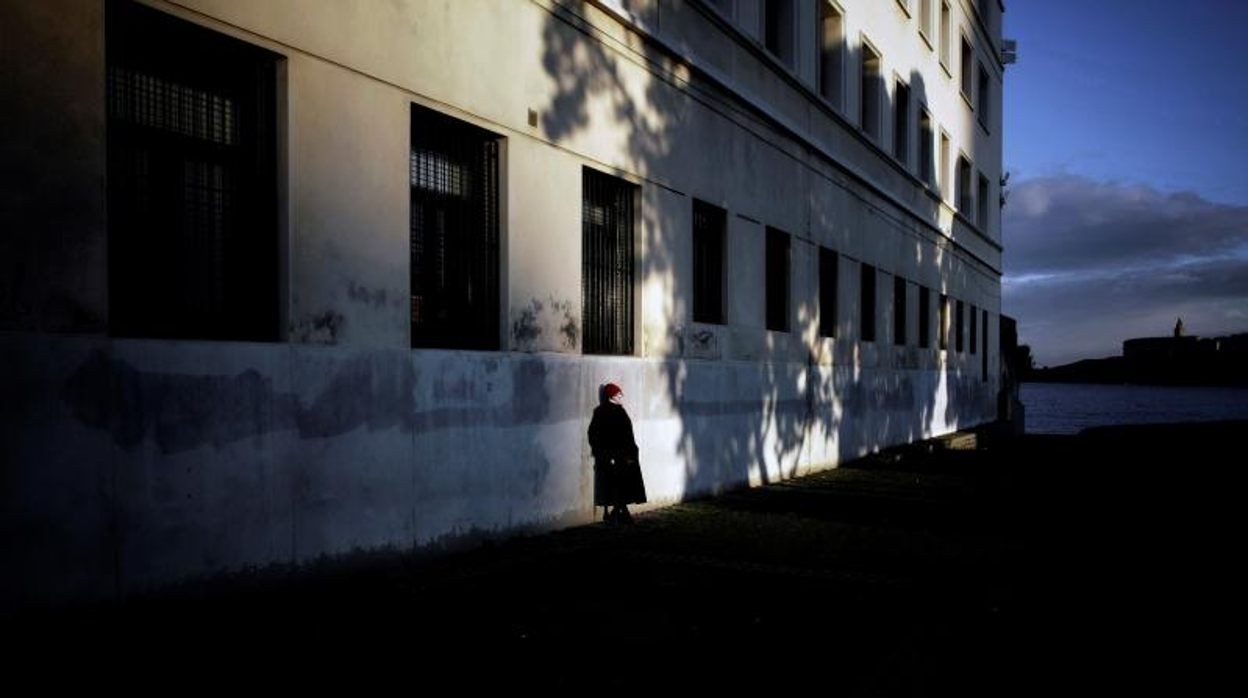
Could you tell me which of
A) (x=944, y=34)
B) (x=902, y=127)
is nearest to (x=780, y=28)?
(x=902, y=127)

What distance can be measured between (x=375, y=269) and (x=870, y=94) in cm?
1464

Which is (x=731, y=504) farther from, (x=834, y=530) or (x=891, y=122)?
(x=891, y=122)

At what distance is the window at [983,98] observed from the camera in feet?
102

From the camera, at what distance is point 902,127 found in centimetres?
2219

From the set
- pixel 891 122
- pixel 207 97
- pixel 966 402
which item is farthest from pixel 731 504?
pixel 966 402

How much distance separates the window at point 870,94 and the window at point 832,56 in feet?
6.77

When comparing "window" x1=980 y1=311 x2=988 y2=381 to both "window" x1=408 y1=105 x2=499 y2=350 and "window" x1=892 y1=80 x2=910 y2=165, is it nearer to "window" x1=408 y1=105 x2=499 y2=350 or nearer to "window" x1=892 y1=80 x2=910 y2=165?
"window" x1=892 y1=80 x2=910 y2=165

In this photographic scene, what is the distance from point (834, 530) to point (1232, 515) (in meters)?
5.40

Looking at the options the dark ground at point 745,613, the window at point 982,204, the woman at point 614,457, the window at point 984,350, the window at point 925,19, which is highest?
the window at point 925,19

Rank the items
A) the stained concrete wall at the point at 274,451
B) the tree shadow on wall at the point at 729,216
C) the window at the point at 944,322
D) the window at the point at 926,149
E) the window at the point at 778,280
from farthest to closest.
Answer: the window at the point at 944,322 → the window at the point at 926,149 → the window at the point at 778,280 → the tree shadow on wall at the point at 729,216 → the stained concrete wall at the point at 274,451

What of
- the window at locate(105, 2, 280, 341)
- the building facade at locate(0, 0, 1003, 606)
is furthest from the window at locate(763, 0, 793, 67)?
the window at locate(105, 2, 280, 341)

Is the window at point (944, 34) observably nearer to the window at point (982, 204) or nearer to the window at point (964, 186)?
the window at point (964, 186)

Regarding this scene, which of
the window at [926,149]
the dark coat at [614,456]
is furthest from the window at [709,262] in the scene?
the window at [926,149]

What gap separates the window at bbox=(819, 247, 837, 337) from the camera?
17.0m
